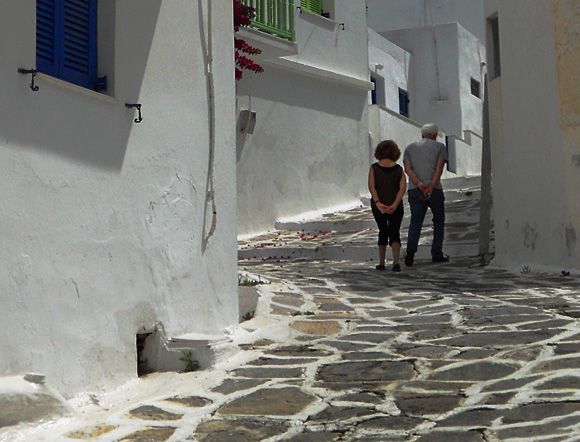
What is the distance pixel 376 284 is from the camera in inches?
440

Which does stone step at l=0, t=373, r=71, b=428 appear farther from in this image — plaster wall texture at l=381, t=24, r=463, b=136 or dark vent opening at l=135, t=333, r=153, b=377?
plaster wall texture at l=381, t=24, r=463, b=136

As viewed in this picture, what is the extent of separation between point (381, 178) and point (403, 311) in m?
3.51

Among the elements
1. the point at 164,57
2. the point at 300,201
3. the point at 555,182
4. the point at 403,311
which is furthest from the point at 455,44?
the point at 164,57

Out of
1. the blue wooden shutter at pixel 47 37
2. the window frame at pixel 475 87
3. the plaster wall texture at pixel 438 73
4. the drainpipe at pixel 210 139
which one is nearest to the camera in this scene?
the blue wooden shutter at pixel 47 37

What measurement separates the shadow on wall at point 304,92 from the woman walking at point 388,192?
5.58 metres

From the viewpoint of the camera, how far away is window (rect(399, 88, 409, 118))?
28031 millimetres

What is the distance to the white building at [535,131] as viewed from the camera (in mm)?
11062

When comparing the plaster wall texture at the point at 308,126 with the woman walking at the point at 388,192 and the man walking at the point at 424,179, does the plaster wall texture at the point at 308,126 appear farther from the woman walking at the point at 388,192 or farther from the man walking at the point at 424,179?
the woman walking at the point at 388,192

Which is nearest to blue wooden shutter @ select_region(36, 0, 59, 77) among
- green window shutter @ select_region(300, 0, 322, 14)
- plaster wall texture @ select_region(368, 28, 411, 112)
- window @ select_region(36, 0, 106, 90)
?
window @ select_region(36, 0, 106, 90)

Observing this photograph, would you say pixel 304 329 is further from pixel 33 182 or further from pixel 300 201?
pixel 300 201

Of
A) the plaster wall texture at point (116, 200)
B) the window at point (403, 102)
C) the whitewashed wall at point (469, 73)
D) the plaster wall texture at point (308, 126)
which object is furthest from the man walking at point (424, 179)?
the whitewashed wall at point (469, 73)

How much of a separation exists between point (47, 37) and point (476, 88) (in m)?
25.8

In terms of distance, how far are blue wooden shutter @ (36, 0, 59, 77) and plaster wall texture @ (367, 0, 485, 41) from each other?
25.8 metres

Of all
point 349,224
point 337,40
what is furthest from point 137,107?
point 337,40
